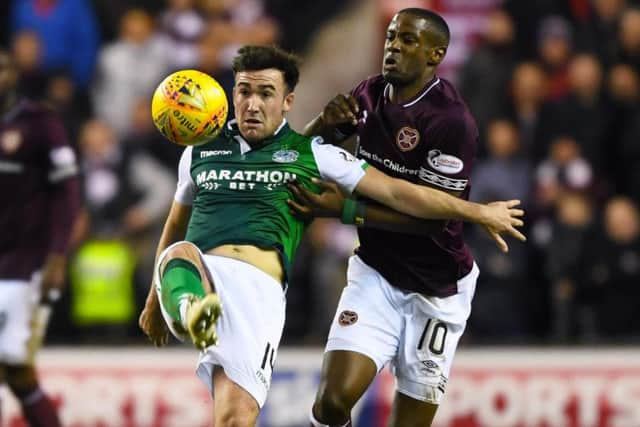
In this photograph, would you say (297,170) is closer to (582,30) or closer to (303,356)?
(303,356)

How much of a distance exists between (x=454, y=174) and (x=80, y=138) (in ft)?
17.6

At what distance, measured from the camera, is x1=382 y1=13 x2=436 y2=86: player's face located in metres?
6.71

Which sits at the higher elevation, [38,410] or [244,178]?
[244,178]

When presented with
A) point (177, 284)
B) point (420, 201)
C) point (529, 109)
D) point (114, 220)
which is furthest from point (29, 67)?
point (177, 284)

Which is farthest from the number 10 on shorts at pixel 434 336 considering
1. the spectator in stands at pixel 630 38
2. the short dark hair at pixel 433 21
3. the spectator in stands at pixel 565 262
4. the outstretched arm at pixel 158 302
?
the spectator in stands at pixel 630 38

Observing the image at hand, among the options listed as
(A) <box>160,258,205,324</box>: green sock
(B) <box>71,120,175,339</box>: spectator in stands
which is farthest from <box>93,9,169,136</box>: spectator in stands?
(A) <box>160,258,205,324</box>: green sock

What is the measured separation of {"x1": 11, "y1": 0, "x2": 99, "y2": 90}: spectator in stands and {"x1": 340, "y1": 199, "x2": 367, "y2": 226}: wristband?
5.93m

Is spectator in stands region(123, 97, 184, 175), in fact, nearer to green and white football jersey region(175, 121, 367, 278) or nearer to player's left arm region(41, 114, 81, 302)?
player's left arm region(41, 114, 81, 302)

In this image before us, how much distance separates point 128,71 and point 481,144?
3.06 metres

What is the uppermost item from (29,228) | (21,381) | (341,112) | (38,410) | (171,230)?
(341,112)

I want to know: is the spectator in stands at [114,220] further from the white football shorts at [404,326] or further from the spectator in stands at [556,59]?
the white football shorts at [404,326]

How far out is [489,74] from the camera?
38.8 feet

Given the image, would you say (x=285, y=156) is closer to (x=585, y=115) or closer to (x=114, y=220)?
(x=114, y=220)

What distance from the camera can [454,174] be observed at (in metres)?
6.71
